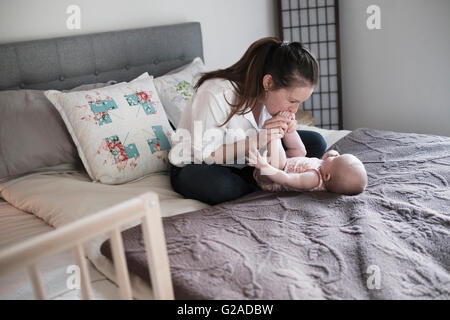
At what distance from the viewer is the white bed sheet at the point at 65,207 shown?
4.12ft

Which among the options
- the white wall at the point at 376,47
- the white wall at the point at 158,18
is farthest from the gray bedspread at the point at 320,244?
the white wall at the point at 376,47

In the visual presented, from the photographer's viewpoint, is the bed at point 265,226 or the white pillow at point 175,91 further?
the white pillow at point 175,91

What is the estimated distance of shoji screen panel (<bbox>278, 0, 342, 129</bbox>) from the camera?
10.3 feet

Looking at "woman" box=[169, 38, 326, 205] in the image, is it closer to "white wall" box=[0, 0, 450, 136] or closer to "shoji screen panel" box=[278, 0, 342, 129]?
"white wall" box=[0, 0, 450, 136]

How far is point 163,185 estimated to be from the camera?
6.32 ft

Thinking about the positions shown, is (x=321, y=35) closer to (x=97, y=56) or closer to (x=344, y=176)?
(x=97, y=56)

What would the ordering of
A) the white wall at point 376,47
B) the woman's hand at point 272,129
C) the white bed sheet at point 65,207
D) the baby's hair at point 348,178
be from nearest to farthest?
the white bed sheet at point 65,207 < the baby's hair at point 348,178 < the woman's hand at point 272,129 < the white wall at point 376,47

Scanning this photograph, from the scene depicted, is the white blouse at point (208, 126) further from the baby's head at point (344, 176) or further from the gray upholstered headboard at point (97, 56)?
the gray upholstered headboard at point (97, 56)

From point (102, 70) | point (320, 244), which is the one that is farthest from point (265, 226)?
point (102, 70)

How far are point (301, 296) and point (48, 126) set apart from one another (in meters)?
1.33

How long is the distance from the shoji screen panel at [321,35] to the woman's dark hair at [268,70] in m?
1.54

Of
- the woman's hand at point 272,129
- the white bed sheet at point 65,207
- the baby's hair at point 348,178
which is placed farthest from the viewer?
the woman's hand at point 272,129

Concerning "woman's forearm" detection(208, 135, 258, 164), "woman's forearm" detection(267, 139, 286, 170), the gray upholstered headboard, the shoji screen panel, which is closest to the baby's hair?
"woman's forearm" detection(267, 139, 286, 170)
